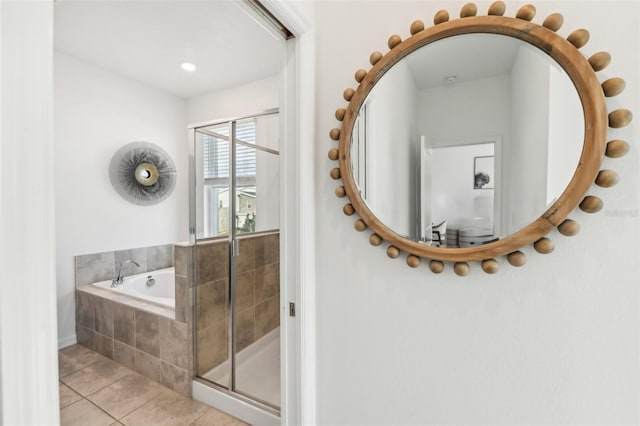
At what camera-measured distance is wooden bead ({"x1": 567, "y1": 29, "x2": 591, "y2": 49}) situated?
2.37 feet

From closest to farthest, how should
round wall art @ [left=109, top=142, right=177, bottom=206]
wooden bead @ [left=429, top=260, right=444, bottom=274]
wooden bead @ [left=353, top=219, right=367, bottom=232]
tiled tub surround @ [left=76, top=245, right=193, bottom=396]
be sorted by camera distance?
1. wooden bead @ [left=429, top=260, right=444, bottom=274]
2. wooden bead @ [left=353, top=219, right=367, bottom=232]
3. tiled tub surround @ [left=76, top=245, right=193, bottom=396]
4. round wall art @ [left=109, top=142, right=177, bottom=206]

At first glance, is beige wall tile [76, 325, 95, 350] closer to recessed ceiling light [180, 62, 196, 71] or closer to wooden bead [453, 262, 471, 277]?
recessed ceiling light [180, 62, 196, 71]

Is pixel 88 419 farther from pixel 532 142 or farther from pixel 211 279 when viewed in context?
pixel 532 142

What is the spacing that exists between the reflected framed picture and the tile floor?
1.79 metres

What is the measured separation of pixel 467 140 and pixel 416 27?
39 cm

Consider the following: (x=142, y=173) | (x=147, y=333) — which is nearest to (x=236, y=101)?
(x=142, y=173)

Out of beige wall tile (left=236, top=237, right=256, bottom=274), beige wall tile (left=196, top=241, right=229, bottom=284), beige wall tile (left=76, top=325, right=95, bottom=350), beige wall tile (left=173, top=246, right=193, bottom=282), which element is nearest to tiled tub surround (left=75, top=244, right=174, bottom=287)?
beige wall tile (left=76, top=325, right=95, bottom=350)

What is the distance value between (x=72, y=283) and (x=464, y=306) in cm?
294

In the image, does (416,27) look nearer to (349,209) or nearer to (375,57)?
(375,57)

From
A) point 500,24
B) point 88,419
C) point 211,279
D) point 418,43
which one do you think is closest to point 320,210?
point 418,43

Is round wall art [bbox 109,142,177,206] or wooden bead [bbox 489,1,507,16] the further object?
round wall art [bbox 109,142,177,206]

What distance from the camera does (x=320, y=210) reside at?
1.12 meters

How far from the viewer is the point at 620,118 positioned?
0.70m

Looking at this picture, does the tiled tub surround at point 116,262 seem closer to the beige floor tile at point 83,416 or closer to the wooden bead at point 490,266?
the beige floor tile at point 83,416
